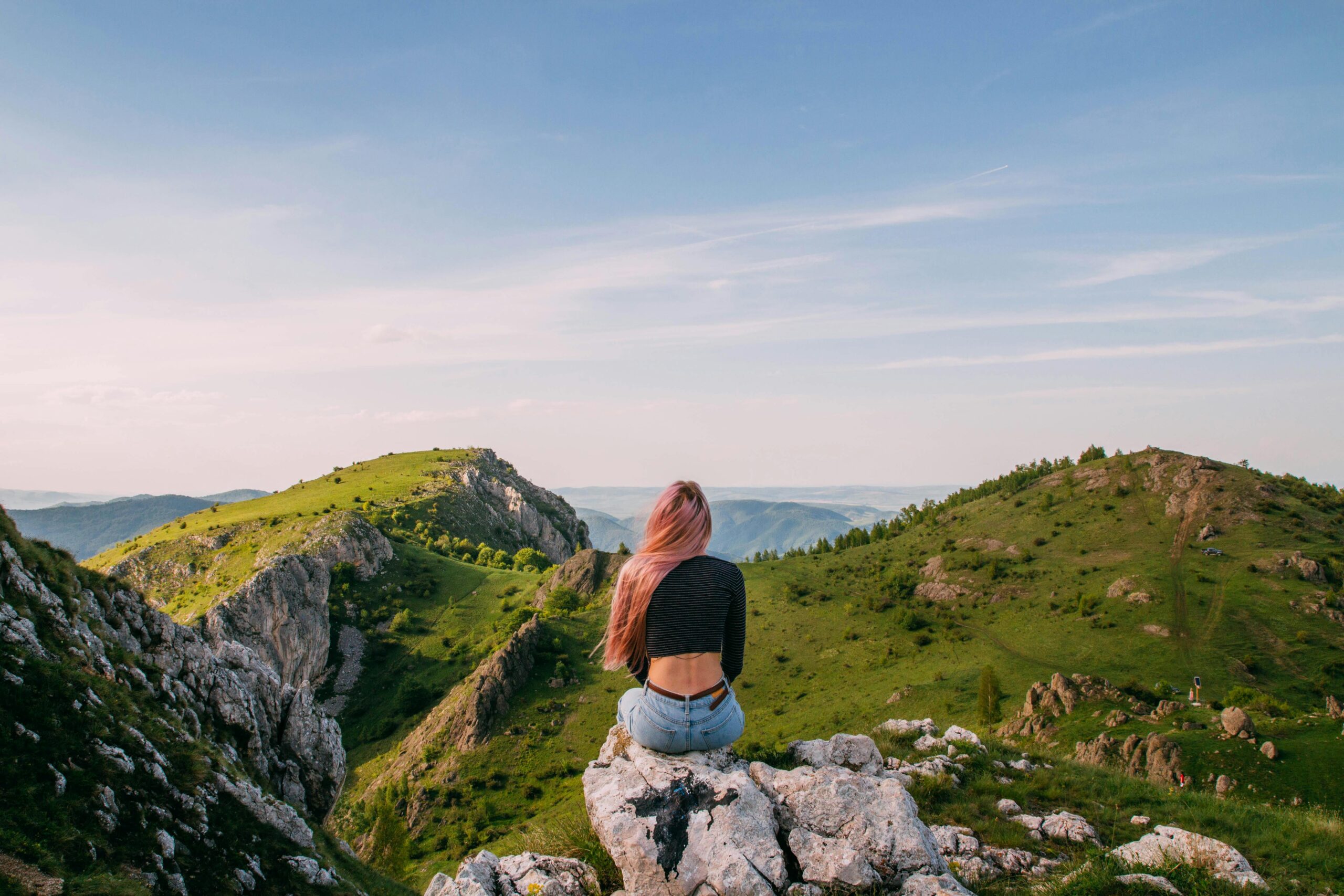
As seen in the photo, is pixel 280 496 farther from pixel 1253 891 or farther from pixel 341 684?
pixel 1253 891

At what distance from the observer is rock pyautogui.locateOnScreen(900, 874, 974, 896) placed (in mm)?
7898

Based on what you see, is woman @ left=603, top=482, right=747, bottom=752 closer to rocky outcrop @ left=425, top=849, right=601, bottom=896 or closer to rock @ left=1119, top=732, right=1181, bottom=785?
rocky outcrop @ left=425, top=849, right=601, bottom=896

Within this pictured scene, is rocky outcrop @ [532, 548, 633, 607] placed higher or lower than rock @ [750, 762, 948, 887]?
lower

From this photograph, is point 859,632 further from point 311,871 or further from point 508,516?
point 508,516

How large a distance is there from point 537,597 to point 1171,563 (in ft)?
340

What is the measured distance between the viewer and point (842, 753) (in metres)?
13.6

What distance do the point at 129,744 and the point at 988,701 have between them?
2471 inches

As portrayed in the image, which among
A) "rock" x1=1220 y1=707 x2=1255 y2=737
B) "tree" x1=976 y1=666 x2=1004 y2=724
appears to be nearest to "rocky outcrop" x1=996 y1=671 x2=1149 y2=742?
"tree" x1=976 y1=666 x2=1004 y2=724

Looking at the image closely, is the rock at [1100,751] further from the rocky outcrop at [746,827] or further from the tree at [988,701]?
the rocky outcrop at [746,827]

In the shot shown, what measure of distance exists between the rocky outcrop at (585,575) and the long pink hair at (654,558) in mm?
112342

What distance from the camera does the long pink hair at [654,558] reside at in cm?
884

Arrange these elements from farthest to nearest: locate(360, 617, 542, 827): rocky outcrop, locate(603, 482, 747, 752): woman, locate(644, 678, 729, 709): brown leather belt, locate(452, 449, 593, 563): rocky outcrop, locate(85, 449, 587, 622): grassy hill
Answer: locate(452, 449, 593, 563): rocky outcrop
locate(85, 449, 587, 622): grassy hill
locate(360, 617, 542, 827): rocky outcrop
locate(644, 678, 729, 709): brown leather belt
locate(603, 482, 747, 752): woman

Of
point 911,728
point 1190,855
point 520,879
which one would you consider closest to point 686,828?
point 520,879

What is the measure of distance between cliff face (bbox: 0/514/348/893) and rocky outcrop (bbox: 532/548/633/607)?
99.7m
